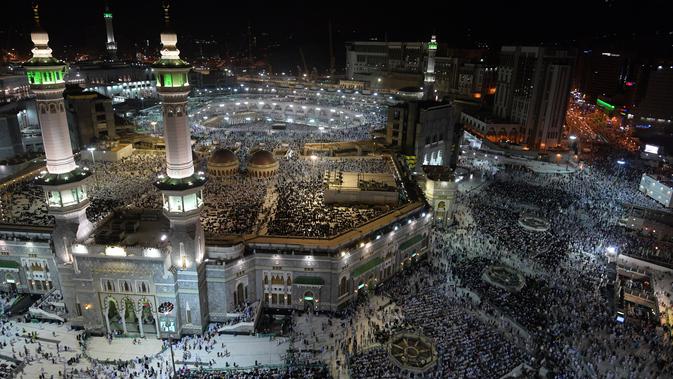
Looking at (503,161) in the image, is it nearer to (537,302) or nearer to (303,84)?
(537,302)

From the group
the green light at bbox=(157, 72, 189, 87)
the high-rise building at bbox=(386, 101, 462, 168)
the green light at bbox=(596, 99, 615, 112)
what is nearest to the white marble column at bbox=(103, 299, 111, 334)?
the green light at bbox=(157, 72, 189, 87)

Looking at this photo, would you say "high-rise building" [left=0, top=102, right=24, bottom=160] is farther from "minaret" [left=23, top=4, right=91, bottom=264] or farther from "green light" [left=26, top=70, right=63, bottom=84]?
"green light" [left=26, top=70, right=63, bottom=84]

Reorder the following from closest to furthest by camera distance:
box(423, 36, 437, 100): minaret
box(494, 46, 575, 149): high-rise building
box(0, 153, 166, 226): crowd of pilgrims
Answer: box(0, 153, 166, 226): crowd of pilgrims
box(423, 36, 437, 100): minaret
box(494, 46, 575, 149): high-rise building

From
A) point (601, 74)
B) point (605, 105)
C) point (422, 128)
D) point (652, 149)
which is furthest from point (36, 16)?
point (601, 74)

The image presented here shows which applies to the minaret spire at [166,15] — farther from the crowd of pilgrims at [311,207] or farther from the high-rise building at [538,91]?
the high-rise building at [538,91]

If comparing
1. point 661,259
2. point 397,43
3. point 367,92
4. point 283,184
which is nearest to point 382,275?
point 283,184

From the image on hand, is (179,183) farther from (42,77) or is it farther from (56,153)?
(42,77)

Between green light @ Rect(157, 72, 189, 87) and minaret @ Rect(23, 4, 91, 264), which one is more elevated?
green light @ Rect(157, 72, 189, 87)

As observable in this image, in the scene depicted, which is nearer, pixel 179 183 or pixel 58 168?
pixel 179 183

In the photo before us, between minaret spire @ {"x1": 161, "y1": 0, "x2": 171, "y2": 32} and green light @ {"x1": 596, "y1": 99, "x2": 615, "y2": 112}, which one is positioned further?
green light @ {"x1": 596, "y1": 99, "x2": 615, "y2": 112}
